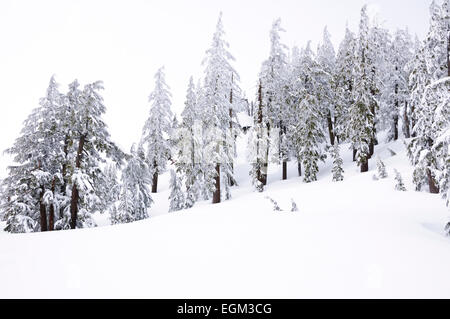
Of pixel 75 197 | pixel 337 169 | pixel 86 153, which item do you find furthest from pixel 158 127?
pixel 337 169

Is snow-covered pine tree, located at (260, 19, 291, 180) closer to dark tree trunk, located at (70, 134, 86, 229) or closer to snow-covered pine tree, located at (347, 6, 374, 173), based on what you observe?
snow-covered pine tree, located at (347, 6, 374, 173)

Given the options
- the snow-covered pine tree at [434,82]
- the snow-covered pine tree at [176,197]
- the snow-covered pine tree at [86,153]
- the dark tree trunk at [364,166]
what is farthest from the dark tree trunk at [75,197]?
the dark tree trunk at [364,166]

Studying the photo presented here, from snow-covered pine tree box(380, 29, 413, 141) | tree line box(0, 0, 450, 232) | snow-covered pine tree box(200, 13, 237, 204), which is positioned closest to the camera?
tree line box(0, 0, 450, 232)

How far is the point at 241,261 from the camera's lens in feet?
18.1

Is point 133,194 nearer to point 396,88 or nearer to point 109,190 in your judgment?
point 109,190

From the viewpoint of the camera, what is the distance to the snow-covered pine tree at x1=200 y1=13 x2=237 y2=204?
21625 millimetres

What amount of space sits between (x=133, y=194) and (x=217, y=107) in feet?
36.6

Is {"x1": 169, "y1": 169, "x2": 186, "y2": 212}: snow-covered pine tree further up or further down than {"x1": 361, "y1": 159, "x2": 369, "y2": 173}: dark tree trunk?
further down

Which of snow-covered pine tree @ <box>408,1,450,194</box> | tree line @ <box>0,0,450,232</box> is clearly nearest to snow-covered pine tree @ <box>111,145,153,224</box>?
tree line @ <box>0,0,450,232</box>

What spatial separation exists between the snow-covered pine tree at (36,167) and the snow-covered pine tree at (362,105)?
77.6 feet

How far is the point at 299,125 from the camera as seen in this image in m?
25.7

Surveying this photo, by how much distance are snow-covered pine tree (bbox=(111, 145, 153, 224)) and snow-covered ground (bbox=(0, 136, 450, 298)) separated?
1301 cm

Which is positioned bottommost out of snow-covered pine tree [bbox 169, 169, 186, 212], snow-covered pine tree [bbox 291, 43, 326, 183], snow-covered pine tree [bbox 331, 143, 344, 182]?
snow-covered pine tree [bbox 169, 169, 186, 212]
